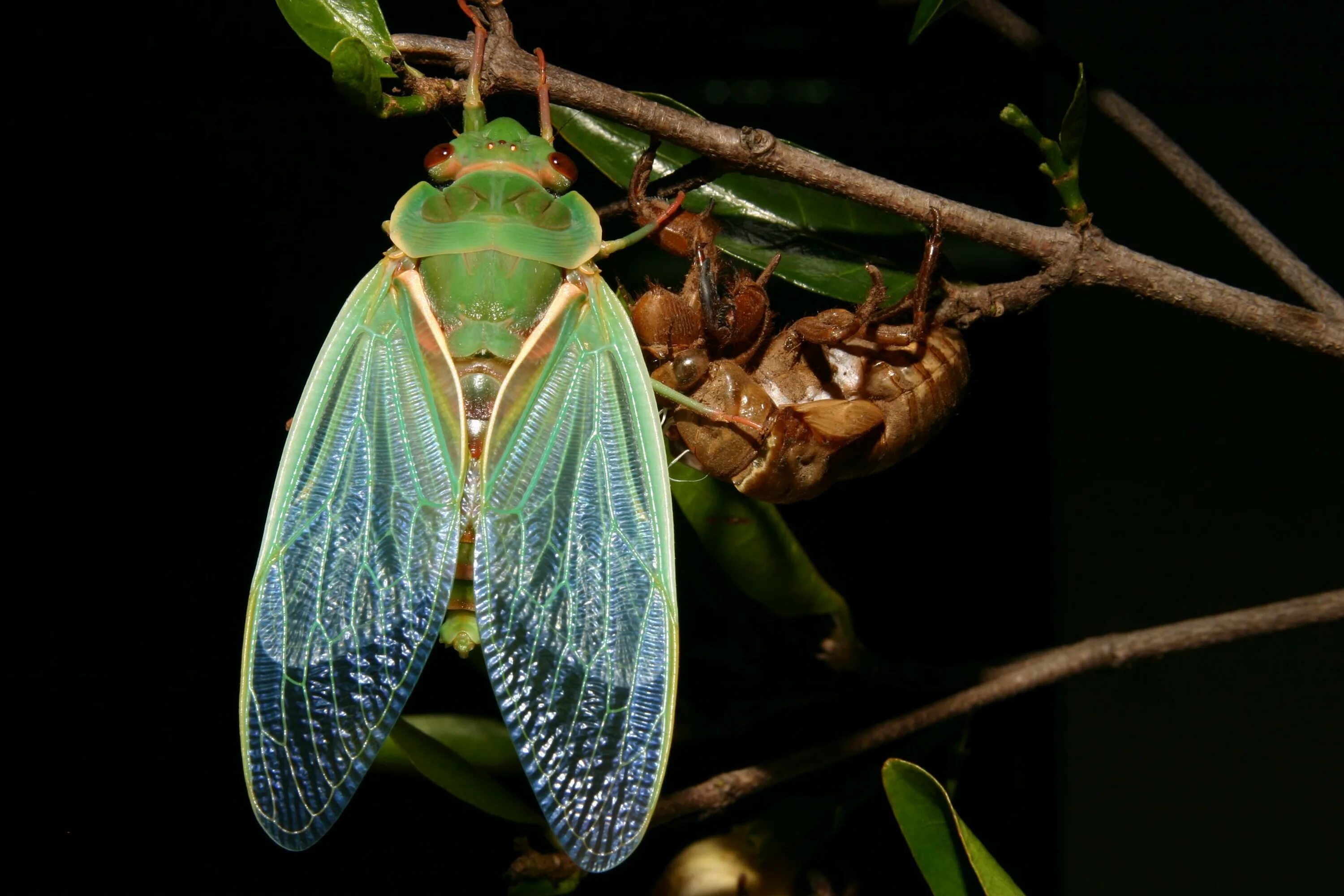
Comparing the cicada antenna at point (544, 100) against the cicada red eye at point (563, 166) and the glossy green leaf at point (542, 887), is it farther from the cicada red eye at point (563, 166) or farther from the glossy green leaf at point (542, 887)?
the glossy green leaf at point (542, 887)

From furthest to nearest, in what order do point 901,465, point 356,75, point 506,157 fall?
1. point 901,465
2. point 506,157
3. point 356,75

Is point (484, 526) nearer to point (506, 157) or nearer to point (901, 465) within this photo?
point (506, 157)

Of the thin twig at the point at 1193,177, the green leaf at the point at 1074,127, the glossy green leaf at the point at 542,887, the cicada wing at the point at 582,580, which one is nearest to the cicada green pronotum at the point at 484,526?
the cicada wing at the point at 582,580

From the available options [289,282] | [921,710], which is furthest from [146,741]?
[921,710]

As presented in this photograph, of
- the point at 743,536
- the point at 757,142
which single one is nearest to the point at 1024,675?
the point at 743,536

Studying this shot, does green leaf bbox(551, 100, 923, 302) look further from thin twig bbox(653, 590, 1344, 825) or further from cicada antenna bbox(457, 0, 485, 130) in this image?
thin twig bbox(653, 590, 1344, 825)
